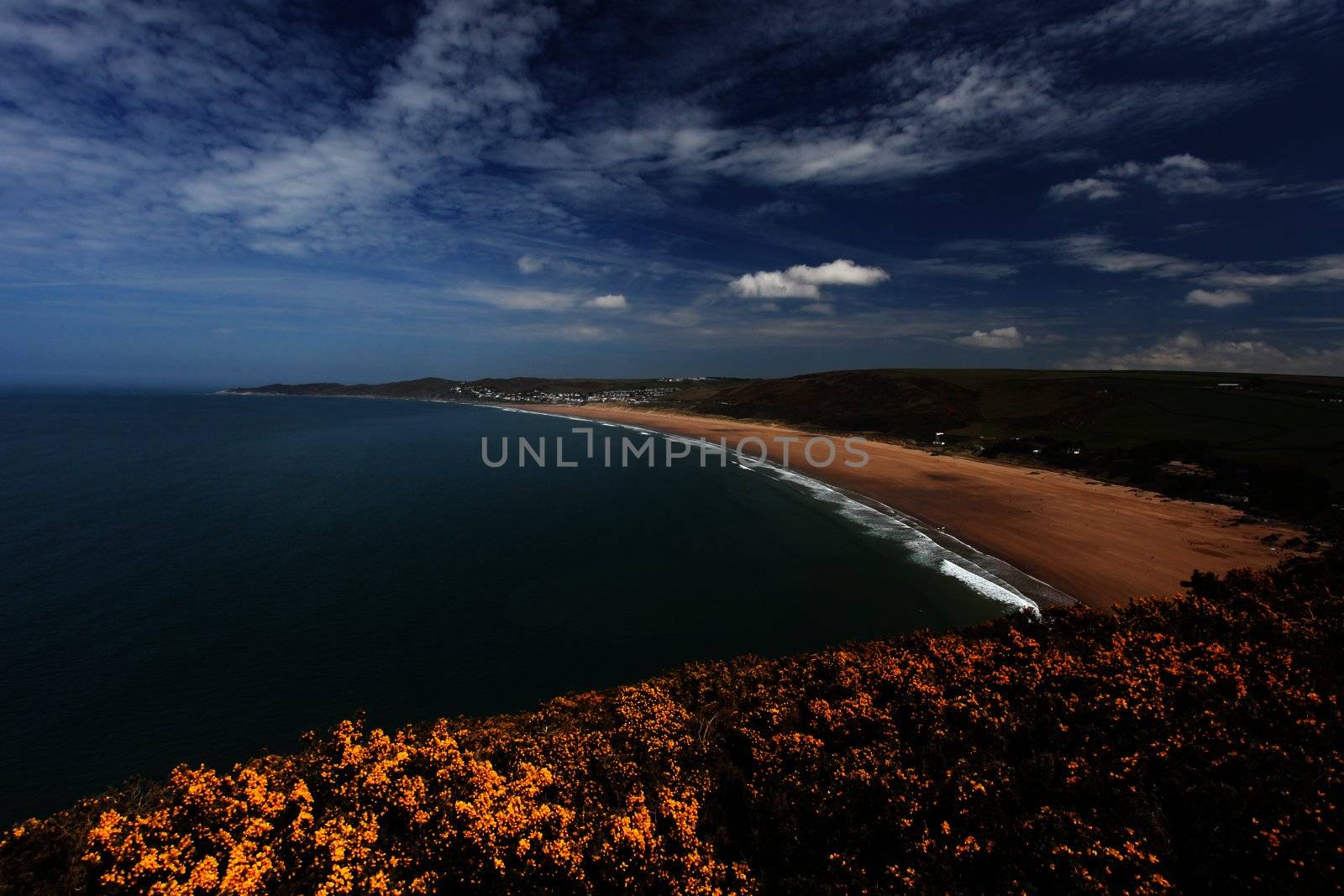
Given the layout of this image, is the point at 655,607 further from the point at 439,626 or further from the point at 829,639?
the point at 439,626

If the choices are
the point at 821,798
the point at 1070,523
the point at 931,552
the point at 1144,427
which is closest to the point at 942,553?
the point at 931,552

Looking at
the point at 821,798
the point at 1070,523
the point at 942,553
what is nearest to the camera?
the point at 821,798

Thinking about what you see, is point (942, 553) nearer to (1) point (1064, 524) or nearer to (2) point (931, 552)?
(2) point (931, 552)

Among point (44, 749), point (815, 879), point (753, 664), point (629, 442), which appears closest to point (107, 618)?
point (44, 749)

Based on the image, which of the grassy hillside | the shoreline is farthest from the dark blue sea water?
the grassy hillside

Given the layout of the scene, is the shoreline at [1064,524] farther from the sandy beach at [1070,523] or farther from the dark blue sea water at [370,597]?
the dark blue sea water at [370,597]

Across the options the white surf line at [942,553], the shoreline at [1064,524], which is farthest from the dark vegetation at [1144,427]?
the white surf line at [942,553]
